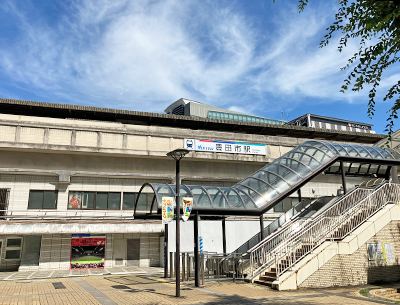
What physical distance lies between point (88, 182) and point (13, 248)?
21.3 feet

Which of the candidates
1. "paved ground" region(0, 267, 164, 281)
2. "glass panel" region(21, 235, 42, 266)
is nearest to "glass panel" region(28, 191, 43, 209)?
"glass panel" region(21, 235, 42, 266)

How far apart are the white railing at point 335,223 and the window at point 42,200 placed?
16.8 meters

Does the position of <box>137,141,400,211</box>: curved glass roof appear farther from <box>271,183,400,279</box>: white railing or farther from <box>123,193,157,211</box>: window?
<box>123,193,157,211</box>: window

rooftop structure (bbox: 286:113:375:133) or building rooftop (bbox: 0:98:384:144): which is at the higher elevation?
rooftop structure (bbox: 286:113:375:133)

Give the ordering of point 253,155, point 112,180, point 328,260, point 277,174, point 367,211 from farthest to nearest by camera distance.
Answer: point 253,155 < point 112,180 < point 277,174 < point 367,211 < point 328,260

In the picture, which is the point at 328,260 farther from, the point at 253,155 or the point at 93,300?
the point at 253,155

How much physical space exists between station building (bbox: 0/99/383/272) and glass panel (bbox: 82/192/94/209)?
0.23 ft

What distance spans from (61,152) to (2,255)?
780cm

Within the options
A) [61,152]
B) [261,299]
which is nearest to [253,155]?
[61,152]

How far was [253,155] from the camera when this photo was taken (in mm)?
29578

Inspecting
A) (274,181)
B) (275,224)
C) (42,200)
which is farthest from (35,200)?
(274,181)

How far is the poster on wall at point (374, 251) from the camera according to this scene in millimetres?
14492

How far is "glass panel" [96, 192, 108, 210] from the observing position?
81.7 ft

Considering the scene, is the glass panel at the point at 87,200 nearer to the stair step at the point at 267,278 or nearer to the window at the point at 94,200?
the window at the point at 94,200
